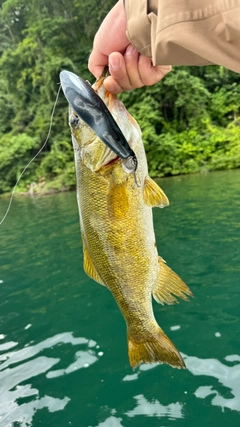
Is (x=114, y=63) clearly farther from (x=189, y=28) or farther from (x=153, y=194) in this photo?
(x=153, y=194)

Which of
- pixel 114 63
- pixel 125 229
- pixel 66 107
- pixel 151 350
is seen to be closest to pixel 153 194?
pixel 125 229

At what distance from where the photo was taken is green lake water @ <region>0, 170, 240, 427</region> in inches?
142

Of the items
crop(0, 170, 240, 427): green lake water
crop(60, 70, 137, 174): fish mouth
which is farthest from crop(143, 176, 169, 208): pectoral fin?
crop(0, 170, 240, 427): green lake water

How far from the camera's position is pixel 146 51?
5.70 feet

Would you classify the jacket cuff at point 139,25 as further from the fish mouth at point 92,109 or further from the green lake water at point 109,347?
the green lake water at point 109,347

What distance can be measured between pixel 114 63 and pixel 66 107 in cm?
2735

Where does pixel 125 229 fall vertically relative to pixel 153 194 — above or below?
below

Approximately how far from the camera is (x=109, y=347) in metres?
4.75

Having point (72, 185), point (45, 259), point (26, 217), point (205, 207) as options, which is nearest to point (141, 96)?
point (72, 185)

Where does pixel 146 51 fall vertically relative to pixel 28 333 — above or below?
above

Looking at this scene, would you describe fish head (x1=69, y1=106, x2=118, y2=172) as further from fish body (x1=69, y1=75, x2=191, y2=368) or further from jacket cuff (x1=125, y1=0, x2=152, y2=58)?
jacket cuff (x1=125, y1=0, x2=152, y2=58)

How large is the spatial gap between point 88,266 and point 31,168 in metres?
28.0

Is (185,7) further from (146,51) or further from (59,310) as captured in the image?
(59,310)

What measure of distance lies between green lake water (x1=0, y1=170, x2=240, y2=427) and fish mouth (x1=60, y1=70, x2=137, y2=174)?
2.86 m
